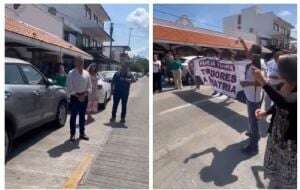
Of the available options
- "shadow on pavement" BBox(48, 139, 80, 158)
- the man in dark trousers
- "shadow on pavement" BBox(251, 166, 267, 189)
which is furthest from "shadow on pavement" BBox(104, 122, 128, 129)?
"shadow on pavement" BBox(251, 166, 267, 189)

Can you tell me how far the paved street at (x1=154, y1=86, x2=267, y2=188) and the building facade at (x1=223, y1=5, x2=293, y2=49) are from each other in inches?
55.3

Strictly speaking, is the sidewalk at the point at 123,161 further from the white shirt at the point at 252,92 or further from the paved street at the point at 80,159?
the white shirt at the point at 252,92

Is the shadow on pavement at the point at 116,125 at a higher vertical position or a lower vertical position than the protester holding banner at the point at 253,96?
lower

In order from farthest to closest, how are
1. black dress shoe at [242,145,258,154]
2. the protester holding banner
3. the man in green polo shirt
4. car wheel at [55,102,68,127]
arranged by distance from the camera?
the man in green polo shirt
car wheel at [55,102,68,127]
black dress shoe at [242,145,258,154]
the protester holding banner

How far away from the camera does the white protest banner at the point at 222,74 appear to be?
6684mm

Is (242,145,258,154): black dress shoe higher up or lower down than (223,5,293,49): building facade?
lower down

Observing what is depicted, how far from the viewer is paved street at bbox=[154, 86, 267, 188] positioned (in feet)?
14.3

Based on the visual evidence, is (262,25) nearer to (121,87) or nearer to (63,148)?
(121,87)

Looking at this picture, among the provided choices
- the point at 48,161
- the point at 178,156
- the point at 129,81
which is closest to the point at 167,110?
the point at 129,81

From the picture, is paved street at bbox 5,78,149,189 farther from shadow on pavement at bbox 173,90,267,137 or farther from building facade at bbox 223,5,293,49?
shadow on pavement at bbox 173,90,267,137

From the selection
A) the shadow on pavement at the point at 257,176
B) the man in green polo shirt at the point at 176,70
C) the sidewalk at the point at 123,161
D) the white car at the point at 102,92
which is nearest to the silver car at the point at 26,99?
the sidewalk at the point at 123,161

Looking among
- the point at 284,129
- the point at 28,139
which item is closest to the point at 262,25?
the point at 284,129

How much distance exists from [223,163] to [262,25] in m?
2.81

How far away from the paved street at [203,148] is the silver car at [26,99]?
172 cm
